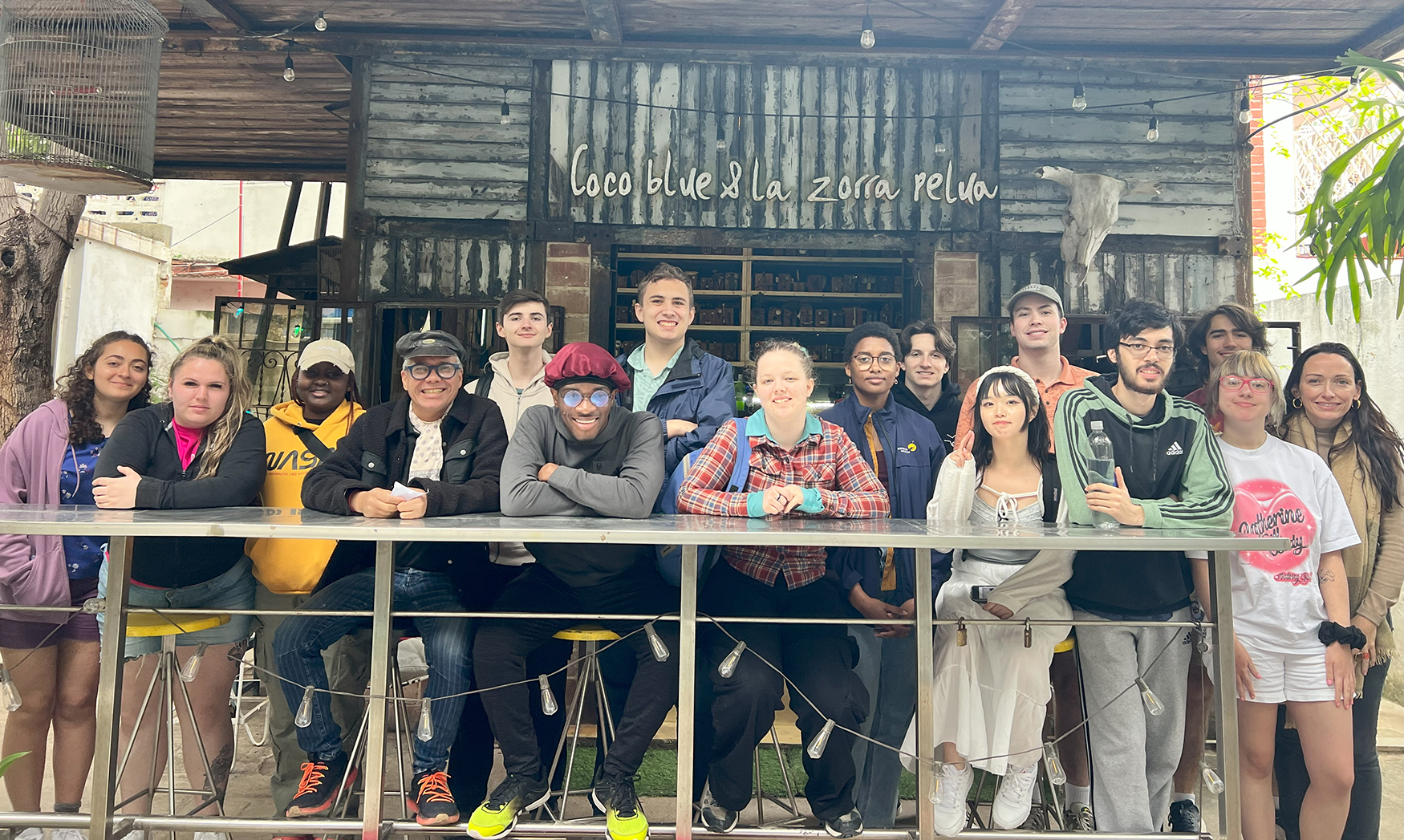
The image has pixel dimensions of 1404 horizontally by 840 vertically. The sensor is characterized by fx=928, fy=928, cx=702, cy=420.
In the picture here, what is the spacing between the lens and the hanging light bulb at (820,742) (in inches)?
116

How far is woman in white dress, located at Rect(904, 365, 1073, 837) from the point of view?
3.07m

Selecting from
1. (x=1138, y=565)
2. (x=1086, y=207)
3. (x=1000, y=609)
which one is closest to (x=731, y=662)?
(x=1000, y=609)

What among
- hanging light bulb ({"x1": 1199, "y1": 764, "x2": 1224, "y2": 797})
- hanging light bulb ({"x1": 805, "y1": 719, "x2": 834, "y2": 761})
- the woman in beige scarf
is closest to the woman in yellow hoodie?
hanging light bulb ({"x1": 805, "y1": 719, "x2": 834, "y2": 761})

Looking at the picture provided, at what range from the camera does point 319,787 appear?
10.2 feet

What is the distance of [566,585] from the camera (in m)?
3.20

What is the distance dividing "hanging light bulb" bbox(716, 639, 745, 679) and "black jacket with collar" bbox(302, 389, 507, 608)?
A: 940mm

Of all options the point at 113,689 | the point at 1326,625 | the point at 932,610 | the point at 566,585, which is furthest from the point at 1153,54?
the point at 113,689

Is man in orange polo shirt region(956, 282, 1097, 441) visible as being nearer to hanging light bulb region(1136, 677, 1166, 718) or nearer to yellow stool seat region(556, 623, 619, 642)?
hanging light bulb region(1136, 677, 1166, 718)

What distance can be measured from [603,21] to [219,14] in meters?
2.52

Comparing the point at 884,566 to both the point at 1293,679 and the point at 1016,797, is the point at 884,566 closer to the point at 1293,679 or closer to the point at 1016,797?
the point at 1016,797

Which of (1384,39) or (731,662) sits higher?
(1384,39)

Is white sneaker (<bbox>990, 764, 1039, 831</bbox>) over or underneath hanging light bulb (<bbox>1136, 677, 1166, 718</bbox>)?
underneath

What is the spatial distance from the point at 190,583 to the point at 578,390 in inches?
59.5

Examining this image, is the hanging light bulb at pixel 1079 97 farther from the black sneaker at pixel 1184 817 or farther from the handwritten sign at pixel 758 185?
the black sneaker at pixel 1184 817
